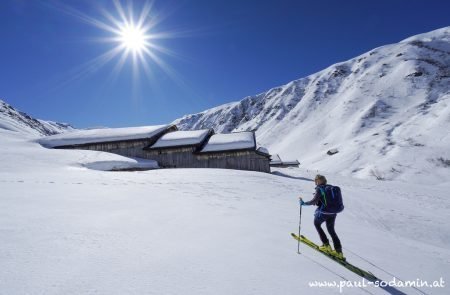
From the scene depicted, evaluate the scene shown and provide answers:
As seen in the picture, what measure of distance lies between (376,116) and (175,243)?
113139 millimetres

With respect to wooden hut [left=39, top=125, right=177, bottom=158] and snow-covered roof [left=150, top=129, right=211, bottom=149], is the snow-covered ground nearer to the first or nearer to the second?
snow-covered roof [left=150, top=129, right=211, bottom=149]

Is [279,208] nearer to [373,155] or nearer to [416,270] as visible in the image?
[416,270]

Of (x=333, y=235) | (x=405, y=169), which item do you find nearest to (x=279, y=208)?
(x=333, y=235)

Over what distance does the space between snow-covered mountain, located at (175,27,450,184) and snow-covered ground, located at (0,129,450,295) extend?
44.9 meters

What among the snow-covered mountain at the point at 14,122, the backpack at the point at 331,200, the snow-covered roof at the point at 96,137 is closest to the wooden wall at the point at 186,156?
the snow-covered roof at the point at 96,137

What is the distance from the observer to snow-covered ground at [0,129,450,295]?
429 cm

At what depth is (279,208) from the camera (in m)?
12.0

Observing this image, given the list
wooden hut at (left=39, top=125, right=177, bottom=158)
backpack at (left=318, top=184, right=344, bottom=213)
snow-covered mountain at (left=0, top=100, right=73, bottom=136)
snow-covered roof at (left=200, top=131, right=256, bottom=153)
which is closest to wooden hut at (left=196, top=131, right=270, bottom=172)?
snow-covered roof at (left=200, top=131, right=256, bottom=153)

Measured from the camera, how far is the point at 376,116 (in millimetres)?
102500

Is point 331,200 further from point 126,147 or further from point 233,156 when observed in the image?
point 126,147

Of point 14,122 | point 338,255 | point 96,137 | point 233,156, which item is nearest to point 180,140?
point 233,156

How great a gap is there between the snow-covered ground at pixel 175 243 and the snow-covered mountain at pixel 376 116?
44931 mm

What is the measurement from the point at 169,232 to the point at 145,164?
21.7m

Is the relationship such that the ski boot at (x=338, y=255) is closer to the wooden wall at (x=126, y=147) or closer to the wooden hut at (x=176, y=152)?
the wooden hut at (x=176, y=152)
